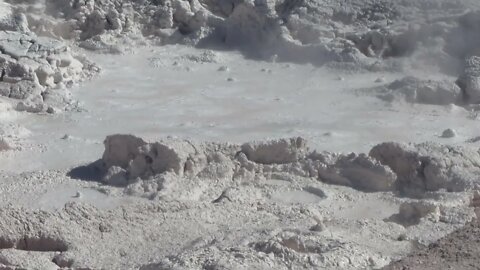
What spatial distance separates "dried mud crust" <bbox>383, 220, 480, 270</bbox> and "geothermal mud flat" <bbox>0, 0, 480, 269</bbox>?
0.03m

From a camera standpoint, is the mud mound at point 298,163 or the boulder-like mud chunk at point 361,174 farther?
the boulder-like mud chunk at point 361,174

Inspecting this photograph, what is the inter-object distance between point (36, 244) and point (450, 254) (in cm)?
218

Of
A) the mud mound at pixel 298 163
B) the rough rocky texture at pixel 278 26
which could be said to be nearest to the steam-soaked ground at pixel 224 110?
the rough rocky texture at pixel 278 26

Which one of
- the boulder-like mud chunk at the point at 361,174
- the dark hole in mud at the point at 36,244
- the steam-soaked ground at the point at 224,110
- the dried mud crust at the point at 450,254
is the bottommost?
the steam-soaked ground at the point at 224,110

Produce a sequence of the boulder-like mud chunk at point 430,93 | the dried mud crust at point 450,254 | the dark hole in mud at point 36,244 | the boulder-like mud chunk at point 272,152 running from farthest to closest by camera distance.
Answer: the boulder-like mud chunk at point 430,93
the boulder-like mud chunk at point 272,152
the dark hole in mud at point 36,244
the dried mud crust at point 450,254

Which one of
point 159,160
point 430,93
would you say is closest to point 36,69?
point 159,160

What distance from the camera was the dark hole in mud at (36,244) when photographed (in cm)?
552

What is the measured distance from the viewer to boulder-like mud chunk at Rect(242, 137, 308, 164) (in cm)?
672

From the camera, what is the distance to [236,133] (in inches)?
308

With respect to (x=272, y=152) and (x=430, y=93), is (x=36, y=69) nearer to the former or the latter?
(x=272, y=152)

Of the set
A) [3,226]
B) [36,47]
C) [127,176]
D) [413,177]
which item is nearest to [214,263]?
[3,226]

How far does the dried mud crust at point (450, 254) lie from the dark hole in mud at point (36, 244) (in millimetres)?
1761

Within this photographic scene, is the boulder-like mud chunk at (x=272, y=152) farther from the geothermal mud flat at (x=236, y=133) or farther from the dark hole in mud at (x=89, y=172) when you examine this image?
the dark hole in mud at (x=89, y=172)

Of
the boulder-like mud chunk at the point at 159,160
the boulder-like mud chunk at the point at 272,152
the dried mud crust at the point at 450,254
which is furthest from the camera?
the boulder-like mud chunk at the point at 272,152
